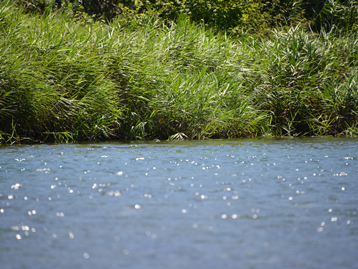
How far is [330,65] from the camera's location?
1273cm

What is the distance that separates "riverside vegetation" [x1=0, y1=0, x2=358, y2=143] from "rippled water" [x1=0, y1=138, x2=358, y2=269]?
2284 mm

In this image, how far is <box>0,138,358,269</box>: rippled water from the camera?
306 cm

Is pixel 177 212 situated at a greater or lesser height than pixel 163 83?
lesser

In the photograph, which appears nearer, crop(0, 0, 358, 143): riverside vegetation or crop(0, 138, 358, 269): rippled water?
crop(0, 138, 358, 269): rippled water

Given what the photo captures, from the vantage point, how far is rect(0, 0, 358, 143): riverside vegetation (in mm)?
9594

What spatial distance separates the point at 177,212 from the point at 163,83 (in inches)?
264

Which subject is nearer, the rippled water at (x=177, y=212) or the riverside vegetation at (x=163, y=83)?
the rippled water at (x=177, y=212)

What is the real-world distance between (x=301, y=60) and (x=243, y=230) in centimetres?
985

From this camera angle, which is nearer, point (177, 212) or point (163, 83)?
point (177, 212)

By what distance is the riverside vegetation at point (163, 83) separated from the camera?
378 inches

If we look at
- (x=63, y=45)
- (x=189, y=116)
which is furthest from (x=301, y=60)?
(x=63, y=45)

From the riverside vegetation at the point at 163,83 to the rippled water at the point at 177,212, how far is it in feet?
7.49

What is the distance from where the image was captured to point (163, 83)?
416 inches

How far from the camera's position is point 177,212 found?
13.5 ft
